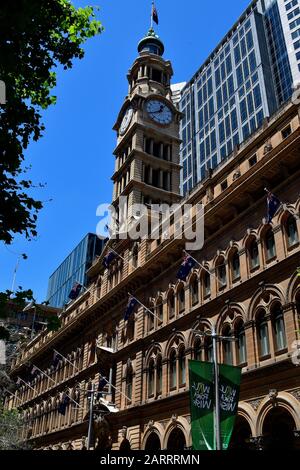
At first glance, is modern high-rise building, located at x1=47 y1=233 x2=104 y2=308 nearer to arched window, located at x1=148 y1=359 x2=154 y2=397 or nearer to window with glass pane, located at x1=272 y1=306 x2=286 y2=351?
arched window, located at x1=148 y1=359 x2=154 y2=397

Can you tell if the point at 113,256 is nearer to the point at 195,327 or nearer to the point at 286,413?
the point at 195,327

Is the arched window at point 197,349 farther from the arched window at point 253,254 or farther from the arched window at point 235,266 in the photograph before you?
the arched window at point 253,254

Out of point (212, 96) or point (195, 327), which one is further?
point (212, 96)

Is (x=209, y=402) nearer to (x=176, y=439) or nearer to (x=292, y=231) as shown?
(x=292, y=231)

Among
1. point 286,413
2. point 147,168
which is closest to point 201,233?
point 286,413

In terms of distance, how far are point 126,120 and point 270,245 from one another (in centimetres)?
4048

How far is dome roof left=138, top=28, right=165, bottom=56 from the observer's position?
7000cm

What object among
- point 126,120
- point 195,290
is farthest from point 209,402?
point 126,120

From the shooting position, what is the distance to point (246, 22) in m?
108

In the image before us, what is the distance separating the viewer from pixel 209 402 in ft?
A: 64.5

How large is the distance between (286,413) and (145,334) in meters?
15.7

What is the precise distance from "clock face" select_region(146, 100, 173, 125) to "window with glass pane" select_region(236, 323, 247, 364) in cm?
3954

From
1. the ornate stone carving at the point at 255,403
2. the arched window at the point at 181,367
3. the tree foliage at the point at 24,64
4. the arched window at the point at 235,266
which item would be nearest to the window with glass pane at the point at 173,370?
the arched window at the point at 181,367

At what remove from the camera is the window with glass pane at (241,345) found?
2523cm
